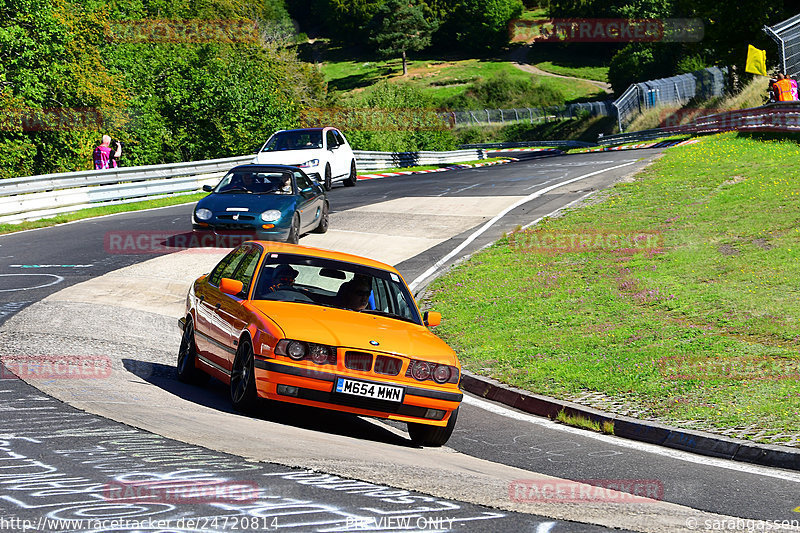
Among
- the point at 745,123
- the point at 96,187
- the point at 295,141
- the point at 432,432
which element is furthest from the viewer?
the point at 745,123

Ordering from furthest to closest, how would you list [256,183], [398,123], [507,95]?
[507,95] → [398,123] → [256,183]

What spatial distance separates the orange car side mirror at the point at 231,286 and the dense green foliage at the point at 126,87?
25.6m

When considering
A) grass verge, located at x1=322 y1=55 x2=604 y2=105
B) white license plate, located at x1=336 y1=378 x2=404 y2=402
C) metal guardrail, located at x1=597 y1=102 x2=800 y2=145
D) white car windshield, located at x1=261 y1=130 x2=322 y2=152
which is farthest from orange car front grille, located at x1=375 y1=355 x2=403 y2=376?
grass verge, located at x1=322 y1=55 x2=604 y2=105

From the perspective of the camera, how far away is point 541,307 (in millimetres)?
14195

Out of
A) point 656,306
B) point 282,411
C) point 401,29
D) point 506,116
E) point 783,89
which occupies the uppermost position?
point 401,29

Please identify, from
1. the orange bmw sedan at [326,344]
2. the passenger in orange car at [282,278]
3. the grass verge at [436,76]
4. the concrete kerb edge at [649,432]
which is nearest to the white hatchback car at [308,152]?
the concrete kerb edge at [649,432]

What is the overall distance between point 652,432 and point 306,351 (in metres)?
3.27

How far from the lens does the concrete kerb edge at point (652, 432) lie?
782 centimetres

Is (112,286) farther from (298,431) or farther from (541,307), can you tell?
(298,431)

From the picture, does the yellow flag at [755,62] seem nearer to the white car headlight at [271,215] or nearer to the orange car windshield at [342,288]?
the white car headlight at [271,215]

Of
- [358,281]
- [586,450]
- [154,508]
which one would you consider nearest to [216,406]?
[358,281]

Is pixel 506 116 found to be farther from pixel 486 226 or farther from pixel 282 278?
pixel 282 278

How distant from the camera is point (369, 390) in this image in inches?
302

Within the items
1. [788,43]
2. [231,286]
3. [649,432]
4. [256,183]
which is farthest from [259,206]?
[788,43]
